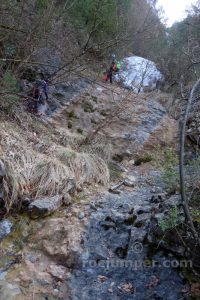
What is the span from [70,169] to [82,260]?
2.02 meters

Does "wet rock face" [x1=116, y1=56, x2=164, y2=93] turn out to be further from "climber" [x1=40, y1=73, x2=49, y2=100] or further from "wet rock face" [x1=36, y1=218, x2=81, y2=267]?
"wet rock face" [x1=36, y1=218, x2=81, y2=267]

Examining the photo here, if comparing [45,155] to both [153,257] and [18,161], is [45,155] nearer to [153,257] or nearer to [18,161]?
[18,161]

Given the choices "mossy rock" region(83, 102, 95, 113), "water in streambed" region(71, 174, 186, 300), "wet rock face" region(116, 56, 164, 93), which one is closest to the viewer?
"water in streambed" region(71, 174, 186, 300)

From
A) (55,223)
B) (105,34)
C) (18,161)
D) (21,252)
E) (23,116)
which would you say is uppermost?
(105,34)

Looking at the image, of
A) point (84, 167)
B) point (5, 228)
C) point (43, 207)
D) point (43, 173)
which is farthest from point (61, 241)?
point (84, 167)

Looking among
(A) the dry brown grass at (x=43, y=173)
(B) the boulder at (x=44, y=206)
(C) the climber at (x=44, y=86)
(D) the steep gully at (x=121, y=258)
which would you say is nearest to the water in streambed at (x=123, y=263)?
(D) the steep gully at (x=121, y=258)

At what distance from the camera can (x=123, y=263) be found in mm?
3996

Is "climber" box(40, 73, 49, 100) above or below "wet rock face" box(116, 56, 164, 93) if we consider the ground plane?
below

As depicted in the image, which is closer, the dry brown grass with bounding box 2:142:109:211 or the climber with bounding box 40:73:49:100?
the dry brown grass with bounding box 2:142:109:211

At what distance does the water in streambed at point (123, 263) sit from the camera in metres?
3.59

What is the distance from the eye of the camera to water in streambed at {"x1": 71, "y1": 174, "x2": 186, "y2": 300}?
11.8ft

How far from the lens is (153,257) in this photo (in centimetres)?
396

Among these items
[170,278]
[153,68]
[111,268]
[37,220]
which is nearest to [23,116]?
[37,220]

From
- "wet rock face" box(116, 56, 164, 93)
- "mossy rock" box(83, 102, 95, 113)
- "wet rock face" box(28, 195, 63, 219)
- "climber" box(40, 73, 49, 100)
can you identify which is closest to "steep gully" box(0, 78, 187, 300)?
"wet rock face" box(28, 195, 63, 219)
